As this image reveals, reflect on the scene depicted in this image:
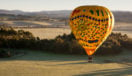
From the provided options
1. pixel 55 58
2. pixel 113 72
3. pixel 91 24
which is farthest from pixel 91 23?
pixel 55 58

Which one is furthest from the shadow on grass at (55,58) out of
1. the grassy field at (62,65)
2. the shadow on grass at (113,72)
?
the shadow on grass at (113,72)

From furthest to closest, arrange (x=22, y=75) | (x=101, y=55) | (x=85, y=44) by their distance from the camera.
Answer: (x=101, y=55) < (x=85, y=44) < (x=22, y=75)

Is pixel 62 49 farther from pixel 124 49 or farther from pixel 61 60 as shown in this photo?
pixel 124 49

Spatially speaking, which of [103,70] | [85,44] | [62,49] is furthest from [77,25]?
[62,49]

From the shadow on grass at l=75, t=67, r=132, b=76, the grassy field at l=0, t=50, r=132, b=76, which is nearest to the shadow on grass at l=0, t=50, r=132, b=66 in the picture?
the grassy field at l=0, t=50, r=132, b=76

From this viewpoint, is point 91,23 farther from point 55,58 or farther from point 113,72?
point 55,58

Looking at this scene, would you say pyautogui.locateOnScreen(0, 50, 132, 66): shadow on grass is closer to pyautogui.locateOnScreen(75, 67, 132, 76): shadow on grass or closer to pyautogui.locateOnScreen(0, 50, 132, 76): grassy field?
pyautogui.locateOnScreen(0, 50, 132, 76): grassy field
